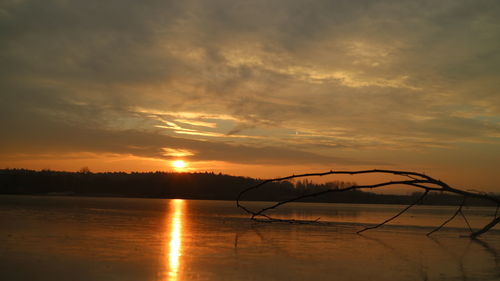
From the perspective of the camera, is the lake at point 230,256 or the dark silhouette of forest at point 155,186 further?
the dark silhouette of forest at point 155,186

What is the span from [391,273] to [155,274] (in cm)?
329

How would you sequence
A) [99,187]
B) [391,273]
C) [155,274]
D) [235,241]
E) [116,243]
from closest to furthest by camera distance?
[155,274], [391,273], [116,243], [235,241], [99,187]

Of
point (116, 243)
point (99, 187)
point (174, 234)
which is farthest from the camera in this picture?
point (99, 187)

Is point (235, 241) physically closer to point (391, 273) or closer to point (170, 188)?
point (391, 273)

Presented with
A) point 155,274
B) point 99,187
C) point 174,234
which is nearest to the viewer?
point 155,274

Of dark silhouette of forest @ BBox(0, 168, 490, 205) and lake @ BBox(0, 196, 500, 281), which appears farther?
dark silhouette of forest @ BBox(0, 168, 490, 205)

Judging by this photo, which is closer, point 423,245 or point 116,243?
point 116,243

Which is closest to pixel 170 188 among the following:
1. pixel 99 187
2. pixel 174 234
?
pixel 99 187

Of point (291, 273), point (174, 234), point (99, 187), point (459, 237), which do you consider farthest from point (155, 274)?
point (99, 187)

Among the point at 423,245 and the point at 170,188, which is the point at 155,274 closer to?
the point at 423,245

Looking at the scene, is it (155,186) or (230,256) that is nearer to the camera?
(230,256)

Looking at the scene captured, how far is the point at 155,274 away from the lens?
18.7ft

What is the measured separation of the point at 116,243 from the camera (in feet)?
28.1

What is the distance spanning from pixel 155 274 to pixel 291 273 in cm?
183
